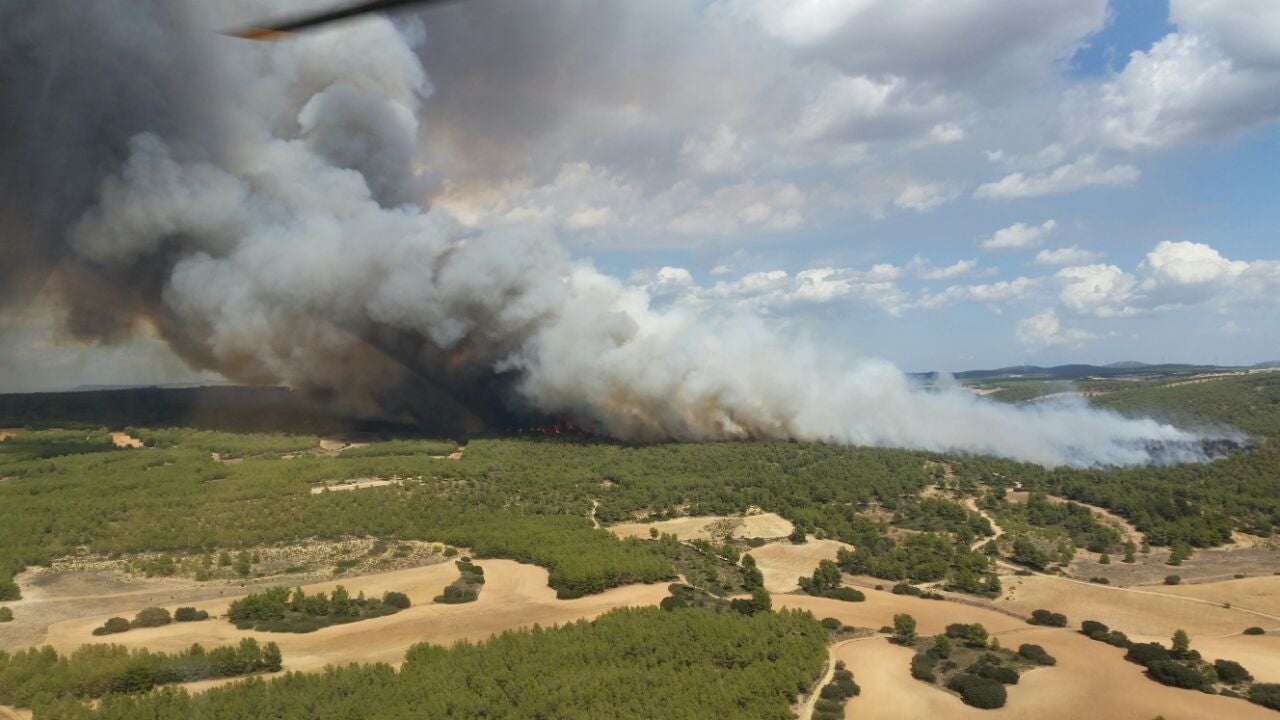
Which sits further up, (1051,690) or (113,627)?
(113,627)

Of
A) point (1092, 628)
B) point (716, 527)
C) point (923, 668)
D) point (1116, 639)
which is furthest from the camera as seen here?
point (716, 527)

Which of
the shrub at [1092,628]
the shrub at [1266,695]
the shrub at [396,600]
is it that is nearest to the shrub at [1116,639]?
the shrub at [1092,628]

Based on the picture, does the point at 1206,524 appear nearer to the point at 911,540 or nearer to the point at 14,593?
the point at 911,540

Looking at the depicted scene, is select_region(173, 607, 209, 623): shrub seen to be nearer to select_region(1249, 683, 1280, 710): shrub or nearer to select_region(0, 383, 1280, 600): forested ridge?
select_region(0, 383, 1280, 600): forested ridge

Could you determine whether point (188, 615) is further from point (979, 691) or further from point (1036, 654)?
point (1036, 654)

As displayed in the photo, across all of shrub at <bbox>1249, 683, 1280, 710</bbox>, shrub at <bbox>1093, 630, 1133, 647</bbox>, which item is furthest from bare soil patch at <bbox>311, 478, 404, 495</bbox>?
shrub at <bbox>1249, 683, 1280, 710</bbox>

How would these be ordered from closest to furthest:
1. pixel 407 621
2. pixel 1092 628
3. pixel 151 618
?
1. pixel 151 618
2. pixel 407 621
3. pixel 1092 628

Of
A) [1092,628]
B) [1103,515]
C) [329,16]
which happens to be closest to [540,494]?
[1092,628]
